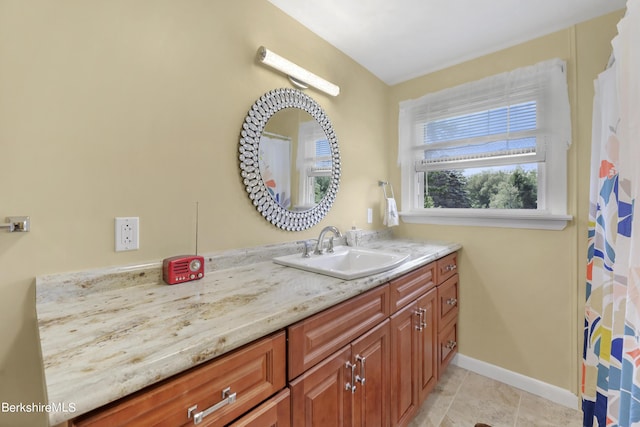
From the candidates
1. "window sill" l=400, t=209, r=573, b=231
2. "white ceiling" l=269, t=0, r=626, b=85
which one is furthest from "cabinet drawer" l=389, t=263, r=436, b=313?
"white ceiling" l=269, t=0, r=626, b=85

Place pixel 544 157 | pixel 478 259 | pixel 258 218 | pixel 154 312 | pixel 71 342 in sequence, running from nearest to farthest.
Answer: pixel 71 342 → pixel 154 312 → pixel 258 218 → pixel 544 157 → pixel 478 259

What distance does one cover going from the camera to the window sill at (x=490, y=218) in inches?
66.3

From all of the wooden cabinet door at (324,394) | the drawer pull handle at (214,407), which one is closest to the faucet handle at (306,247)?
the wooden cabinet door at (324,394)

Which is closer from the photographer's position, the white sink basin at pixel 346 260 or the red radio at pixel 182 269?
the red radio at pixel 182 269

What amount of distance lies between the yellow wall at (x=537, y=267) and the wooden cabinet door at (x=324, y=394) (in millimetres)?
1423

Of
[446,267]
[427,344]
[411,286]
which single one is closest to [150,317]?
[411,286]

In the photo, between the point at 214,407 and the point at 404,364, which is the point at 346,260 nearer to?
the point at 404,364

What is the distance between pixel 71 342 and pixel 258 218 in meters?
0.87

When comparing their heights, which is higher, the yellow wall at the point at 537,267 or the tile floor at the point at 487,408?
the yellow wall at the point at 537,267

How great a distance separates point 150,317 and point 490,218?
203 cm

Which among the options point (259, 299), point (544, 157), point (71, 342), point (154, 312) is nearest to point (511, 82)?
point (544, 157)

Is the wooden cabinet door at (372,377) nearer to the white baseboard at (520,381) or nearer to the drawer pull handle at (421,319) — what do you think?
the drawer pull handle at (421,319)

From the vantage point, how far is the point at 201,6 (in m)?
1.19

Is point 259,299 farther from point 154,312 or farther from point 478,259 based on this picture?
point 478,259
